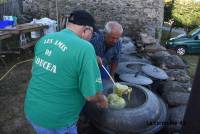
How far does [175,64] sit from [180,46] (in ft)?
29.3

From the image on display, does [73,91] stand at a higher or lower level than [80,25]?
lower

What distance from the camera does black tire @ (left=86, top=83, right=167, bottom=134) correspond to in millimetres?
4336

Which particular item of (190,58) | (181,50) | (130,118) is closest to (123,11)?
(190,58)

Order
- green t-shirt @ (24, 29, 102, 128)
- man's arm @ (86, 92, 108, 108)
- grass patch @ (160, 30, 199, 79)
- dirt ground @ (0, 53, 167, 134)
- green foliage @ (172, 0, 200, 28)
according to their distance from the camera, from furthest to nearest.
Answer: green foliage @ (172, 0, 200, 28)
grass patch @ (160, 30, 199, 79)
dirt ground @ (0, 53, 167, 134)
man's arm @ (86, 92, 108, 108)
green t-shirt @ (24, 29, 102, 128)

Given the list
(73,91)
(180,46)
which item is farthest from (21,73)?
(180,46)

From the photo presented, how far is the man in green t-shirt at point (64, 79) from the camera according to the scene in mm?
2789

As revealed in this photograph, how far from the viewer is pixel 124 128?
171 inches

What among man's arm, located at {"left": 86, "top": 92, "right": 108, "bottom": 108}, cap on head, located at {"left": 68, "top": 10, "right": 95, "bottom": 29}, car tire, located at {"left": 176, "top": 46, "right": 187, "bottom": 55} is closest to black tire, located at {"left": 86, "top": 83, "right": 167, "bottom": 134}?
man's arm, located at {"left": 86, "top": 92, "right": 108, "bottom": 108}

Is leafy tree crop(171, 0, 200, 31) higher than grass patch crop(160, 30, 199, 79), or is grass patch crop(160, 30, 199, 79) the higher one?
leafy tree crop(171, 0, 200, 31)

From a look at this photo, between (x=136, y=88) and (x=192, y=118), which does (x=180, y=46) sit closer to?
(x=136, y=88)

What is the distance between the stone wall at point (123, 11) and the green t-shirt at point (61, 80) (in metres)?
9.78

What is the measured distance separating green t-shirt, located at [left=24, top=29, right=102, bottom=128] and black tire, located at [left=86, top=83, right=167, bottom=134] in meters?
1.33

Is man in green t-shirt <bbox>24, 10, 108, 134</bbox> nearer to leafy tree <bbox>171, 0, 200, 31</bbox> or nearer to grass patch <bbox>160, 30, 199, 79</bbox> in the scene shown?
grass patch <bbox>160, 30, 199, 79</bbox>

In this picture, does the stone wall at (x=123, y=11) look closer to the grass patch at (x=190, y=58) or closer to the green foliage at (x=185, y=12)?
the grass patch at (x=190, y=58)
